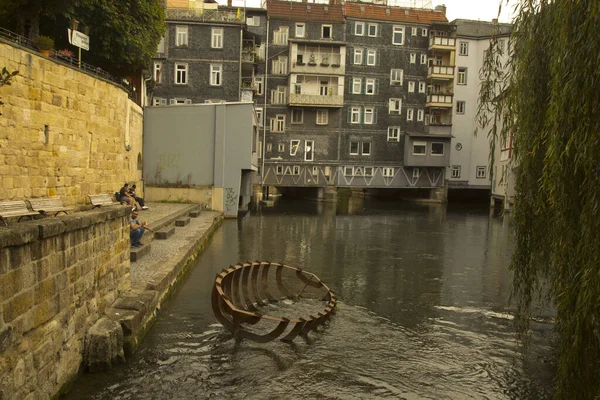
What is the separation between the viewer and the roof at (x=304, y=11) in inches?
1729

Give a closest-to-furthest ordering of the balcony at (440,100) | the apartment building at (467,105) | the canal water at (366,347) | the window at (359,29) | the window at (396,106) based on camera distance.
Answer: the canal water at (366,347) < the window at (359,29) < the balcony at (440,100) < the window at (396,106) < the apartment building at (467,105)

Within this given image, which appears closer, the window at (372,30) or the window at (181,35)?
the window at (181,35)

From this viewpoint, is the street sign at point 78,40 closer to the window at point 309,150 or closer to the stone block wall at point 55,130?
the stone block wall at point 55,130

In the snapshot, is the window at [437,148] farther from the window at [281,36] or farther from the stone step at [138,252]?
the stone step at [138,252]

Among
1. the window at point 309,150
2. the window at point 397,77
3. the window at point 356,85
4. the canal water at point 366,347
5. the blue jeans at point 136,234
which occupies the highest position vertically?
the window at point 397,77

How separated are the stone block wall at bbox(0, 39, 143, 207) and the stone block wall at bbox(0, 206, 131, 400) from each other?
4.41 metres

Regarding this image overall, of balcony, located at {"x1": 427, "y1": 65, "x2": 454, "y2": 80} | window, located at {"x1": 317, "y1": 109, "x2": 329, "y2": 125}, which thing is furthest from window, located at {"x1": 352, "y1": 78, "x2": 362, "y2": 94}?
balcony, located at {"x1": 427, "y1": 65, "x2": 454, "y2": 80}

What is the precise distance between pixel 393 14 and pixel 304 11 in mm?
7909

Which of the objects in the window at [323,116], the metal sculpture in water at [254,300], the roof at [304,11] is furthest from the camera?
the window at [323,116]

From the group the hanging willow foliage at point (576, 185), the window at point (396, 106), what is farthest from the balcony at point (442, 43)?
the hanging willow foliage at point (576, 185)

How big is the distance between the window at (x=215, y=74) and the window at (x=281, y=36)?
6480mm

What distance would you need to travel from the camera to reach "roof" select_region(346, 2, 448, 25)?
45.1m

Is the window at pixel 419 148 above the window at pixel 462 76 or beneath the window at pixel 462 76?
beneath

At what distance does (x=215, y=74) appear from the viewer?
131 feet
